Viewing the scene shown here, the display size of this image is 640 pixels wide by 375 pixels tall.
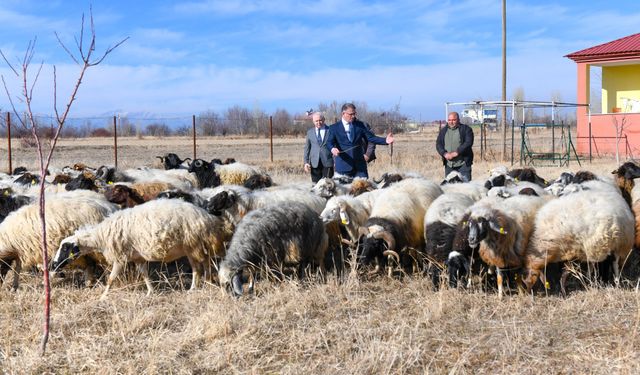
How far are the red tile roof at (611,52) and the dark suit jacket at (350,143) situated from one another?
17.6m

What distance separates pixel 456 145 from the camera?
11.2 m

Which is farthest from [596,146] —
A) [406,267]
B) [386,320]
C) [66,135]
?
[66,135]

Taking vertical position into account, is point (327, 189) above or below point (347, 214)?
above

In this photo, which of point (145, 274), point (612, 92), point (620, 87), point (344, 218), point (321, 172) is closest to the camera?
point (145, 274)

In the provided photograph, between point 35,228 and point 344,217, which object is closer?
point 35,228

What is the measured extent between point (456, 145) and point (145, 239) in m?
5.99

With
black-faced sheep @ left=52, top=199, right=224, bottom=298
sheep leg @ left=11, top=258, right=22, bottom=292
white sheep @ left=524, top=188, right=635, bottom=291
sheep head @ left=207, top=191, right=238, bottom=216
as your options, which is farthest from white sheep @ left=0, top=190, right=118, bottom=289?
white sheep @ left=524, top=188, right=635, bottom=291

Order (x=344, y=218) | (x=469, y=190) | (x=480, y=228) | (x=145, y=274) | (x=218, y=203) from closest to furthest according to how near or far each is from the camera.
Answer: (x=480, y=228), (x=145, y=274), (x=218, y=203), (x=344, y=218), (x=469, y=190)

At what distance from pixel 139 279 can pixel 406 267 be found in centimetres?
315

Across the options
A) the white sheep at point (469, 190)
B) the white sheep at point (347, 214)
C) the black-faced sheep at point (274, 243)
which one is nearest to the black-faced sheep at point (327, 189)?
the white sheep at point (347, 214)

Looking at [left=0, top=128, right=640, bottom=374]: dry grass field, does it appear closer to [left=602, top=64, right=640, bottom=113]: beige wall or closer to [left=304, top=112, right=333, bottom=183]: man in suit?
[left=304, top=112, right=333, bottom=183]: man in suit

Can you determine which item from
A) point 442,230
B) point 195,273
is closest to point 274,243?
point 195,273

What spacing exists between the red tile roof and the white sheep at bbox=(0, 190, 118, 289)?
22.2 metres

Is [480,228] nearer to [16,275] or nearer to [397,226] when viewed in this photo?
[397,226]
